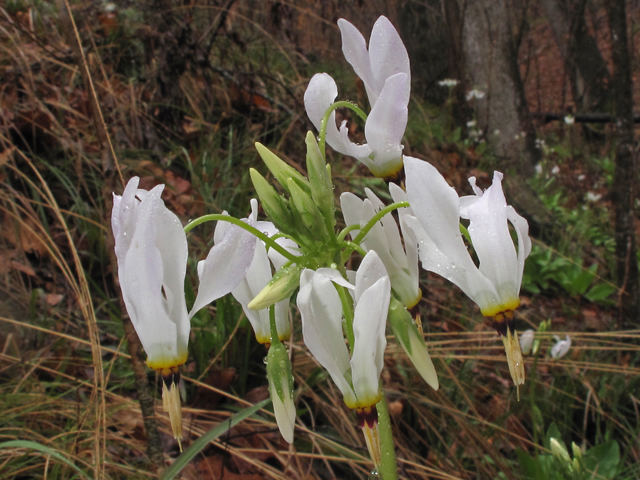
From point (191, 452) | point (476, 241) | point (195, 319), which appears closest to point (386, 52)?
point (476, 241)

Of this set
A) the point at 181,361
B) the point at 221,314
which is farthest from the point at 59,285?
the point at 181,361

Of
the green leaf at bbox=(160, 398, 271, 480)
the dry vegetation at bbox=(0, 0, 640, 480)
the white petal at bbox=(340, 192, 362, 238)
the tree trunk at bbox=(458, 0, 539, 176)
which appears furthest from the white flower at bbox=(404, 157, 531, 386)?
the tree trunk at bbox=(458, 0, 539, 176)

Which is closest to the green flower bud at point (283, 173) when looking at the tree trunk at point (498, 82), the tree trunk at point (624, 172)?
the tree trunk at point (624, 172)

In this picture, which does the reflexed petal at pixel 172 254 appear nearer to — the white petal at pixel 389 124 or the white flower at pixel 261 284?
the white flower at pixel 261 284

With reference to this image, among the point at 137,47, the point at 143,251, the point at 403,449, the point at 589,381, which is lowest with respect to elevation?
the point at 589,381

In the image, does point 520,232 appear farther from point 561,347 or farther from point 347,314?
point 561,347

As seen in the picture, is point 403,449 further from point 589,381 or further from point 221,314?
point 589,381
